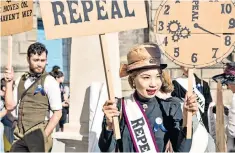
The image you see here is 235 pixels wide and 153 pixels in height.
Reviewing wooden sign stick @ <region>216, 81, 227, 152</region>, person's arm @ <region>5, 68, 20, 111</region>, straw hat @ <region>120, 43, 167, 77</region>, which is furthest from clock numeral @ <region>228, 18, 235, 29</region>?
person's arm @ <region>5, 68, 20, 111</region>

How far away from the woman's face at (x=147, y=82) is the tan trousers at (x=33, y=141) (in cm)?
149

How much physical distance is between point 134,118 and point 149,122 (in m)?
0.09

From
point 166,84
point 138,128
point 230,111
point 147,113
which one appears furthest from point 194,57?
point 230,111

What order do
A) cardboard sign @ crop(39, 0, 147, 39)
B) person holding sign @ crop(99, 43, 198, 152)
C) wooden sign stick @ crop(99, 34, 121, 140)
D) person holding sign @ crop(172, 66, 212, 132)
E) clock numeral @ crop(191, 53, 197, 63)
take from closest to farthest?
wooden sign stick @ crop(99, 34, 121, 140)
person holding sign @ crop(99, 43, 198, 152)
cardboard sign @ crop(39, 0, 147, 39)
clock numeral @ crop(191, 53, 197, 63)
person holding sign @ crop(172, 66, 212, 132)

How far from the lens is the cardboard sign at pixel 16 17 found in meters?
4.99

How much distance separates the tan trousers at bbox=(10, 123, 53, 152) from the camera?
515cm

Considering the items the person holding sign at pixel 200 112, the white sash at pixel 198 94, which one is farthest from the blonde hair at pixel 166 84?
the white sash at pixel 198 94

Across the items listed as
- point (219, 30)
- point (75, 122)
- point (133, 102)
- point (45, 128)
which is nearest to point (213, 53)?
point (219, 30)

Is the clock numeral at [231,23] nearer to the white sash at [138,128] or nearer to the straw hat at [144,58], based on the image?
the straw hat at [144,58]

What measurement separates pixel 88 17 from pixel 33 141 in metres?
1.52

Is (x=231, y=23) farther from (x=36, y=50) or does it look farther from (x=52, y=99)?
(x=36, y=50)

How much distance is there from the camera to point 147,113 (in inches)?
154

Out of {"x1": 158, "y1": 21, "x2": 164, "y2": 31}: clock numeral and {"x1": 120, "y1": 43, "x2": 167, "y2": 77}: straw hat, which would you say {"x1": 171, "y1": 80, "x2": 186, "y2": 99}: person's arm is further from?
{"x1": 120, "y1": 43, "x2": 167, "y2": 77}: straw hat

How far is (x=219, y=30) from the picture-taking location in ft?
13.9
